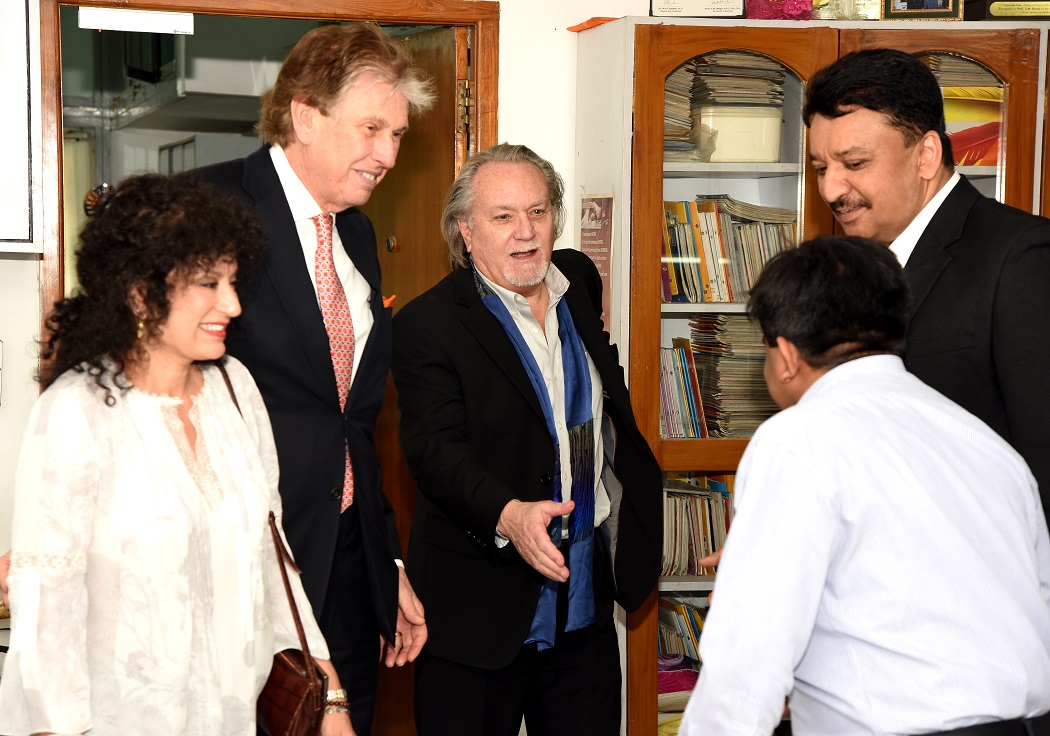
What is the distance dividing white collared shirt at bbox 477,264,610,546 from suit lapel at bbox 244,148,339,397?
24.4 inches

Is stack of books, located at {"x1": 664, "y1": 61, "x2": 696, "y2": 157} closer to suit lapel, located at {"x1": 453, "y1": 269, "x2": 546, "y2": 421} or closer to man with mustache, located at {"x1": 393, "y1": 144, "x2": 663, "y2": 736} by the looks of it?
man with mustache, located at {"x1": 393, "y1": 144, "x2": 663, "y2": 736}

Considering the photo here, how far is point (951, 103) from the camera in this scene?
325cm

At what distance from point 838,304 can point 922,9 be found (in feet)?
7.27

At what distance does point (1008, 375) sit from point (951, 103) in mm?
1814

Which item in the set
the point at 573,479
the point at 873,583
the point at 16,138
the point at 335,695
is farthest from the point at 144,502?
the point at 16,138

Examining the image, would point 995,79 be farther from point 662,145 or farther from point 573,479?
point 573,479

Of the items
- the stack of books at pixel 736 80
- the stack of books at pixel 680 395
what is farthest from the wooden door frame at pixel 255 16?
the stack of books at pixel 680 395

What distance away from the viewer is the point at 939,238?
1.85 metres

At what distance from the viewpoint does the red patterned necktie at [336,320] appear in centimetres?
196

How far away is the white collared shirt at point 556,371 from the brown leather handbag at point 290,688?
2.70 ft

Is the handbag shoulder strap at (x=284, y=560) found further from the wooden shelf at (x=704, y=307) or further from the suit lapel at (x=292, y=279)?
the wooden shelf at (x=704, y=307)

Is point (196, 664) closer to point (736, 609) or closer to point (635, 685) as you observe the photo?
point (736, 609)

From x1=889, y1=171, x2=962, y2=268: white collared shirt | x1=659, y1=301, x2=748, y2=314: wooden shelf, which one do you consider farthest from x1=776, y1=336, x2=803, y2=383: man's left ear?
x1=659, y1=301, x2=748, y2=314: wooden shelf

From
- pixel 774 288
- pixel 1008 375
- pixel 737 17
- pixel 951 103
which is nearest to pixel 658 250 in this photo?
pixel 737 17
